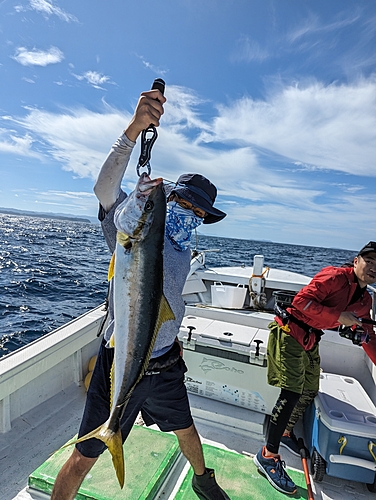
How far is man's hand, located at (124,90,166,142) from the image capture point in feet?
5.04

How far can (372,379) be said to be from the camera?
365 centimetres

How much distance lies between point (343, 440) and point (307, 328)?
90 cm

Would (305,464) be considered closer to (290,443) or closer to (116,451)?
(290,443)

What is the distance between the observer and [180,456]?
2.85 m

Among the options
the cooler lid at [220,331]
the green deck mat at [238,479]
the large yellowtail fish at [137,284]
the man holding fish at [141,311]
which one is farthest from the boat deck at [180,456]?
the large yellowtail fish at [137,284]

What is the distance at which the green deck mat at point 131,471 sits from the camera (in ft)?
7.62

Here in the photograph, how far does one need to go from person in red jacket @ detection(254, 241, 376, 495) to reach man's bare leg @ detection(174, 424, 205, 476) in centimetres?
68

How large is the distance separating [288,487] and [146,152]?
8.83ft

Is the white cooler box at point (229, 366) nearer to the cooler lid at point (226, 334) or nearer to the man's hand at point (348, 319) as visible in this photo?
the cooler lid at point (226, 334)

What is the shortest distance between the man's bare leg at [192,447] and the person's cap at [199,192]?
148cm

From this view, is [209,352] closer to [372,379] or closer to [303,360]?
[303,360]

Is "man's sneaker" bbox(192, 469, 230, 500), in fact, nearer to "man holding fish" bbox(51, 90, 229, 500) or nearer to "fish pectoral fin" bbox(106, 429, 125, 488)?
"man holding fish" bbox(51, 90, 229, 500)

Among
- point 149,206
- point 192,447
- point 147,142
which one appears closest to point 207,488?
point 192,447

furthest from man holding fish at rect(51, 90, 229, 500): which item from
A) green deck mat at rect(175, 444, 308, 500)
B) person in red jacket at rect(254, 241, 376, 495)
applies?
person in red jacket at rect(254, 241, 376, 495)
